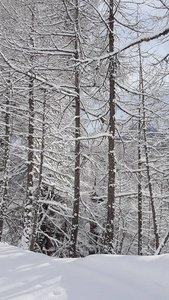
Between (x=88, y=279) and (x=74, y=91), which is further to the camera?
(x=74, y=91)

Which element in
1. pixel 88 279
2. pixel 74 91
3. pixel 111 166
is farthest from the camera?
pixel 74 91

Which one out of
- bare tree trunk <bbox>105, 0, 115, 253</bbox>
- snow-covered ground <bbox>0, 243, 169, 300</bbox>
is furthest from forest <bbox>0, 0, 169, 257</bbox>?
snow-covered ground <bbox>0, 243, 169, 300</bbox>

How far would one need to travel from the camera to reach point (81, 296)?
7.63 ft

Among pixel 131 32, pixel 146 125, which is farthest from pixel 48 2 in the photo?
pixel 146 125

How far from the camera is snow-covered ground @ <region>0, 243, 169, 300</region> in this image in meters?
2.34

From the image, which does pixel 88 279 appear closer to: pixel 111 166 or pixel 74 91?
pixel 111 166

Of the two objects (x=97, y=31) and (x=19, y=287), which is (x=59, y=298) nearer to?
(x=19, y=287)

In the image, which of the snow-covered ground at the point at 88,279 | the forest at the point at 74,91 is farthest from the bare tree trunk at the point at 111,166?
the snow-covered ground at the point at 88,279

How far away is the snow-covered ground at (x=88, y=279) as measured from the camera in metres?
2.34

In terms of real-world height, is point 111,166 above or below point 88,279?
above

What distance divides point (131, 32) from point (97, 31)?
1.64 m

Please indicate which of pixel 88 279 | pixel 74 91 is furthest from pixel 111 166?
pixel 88 279

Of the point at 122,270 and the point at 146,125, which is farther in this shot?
the point at 146,125

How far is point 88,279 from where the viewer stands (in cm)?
277
